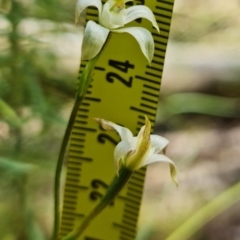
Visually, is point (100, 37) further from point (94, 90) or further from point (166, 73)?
point (166, 73)

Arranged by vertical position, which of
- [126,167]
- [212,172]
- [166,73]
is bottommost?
[126,167]

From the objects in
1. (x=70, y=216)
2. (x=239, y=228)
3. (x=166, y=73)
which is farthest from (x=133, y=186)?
(x=166, y=73)

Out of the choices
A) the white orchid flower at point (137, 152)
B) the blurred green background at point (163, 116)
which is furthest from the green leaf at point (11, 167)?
the white orchid flower at point (137, 152)

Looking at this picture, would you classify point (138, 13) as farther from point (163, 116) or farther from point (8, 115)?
point (163, 116)

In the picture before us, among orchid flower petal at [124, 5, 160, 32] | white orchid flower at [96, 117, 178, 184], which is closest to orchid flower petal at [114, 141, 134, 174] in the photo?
white orchid flower at [96, 117, 178, 184]

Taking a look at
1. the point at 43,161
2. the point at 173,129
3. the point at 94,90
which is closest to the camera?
the point at 94,90
